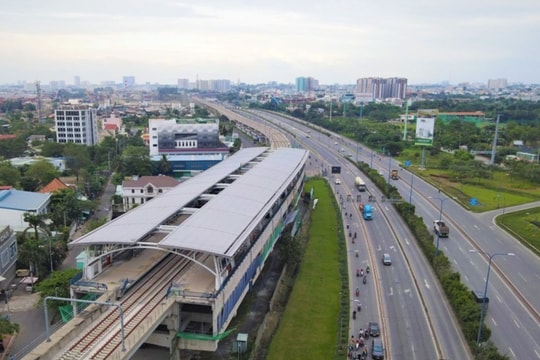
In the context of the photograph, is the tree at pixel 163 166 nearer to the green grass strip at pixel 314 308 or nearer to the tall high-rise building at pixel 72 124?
the green grass strip at pixel 314 308

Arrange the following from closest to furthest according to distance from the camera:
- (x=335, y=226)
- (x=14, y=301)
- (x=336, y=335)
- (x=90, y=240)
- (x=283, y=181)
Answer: (x=90, y=240)
(x=336, y=335)
(x=14, y=301)
(x=283, y=181)
(x=335, y=226)

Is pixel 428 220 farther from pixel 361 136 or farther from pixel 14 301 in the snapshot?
pixel 361 136

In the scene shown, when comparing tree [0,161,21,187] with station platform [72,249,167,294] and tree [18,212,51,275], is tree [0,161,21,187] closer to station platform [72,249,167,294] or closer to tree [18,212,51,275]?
tree [18,212,51,275]

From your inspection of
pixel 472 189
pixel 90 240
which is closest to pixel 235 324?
pixel 90 240

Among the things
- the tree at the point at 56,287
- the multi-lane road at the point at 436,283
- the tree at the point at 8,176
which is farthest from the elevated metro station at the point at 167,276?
the tree at the point at 8,176

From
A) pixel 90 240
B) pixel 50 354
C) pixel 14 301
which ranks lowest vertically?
pixel 14 301

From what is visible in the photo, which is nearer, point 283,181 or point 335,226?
point 283,181

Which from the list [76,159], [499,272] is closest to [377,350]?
[499,272]

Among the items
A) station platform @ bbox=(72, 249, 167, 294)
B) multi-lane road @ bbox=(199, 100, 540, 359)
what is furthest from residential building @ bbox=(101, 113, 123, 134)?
station platform @ bbox=(72, 249, 167, 294)
